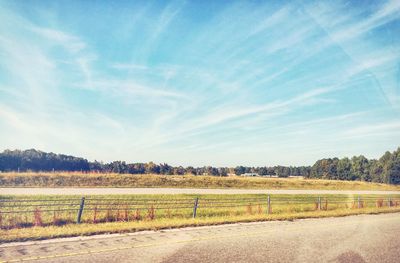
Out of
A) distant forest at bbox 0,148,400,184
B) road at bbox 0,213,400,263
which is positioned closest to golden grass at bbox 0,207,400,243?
road at bbox 0,213,400,263

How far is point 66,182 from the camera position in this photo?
1325 inches

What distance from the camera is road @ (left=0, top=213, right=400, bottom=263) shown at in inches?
320

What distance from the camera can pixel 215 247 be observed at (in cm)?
975

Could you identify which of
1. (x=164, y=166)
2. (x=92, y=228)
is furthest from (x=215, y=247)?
(x=164, y=166)

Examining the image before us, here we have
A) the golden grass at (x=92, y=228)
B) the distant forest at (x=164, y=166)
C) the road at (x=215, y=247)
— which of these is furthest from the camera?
the distant forest at (x=164, y=166)

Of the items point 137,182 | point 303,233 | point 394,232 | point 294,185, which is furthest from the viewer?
point 294,185

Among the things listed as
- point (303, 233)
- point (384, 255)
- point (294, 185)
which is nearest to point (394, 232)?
point (303, 233)

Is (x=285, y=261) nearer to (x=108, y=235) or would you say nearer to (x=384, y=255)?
(x=384, y=255)

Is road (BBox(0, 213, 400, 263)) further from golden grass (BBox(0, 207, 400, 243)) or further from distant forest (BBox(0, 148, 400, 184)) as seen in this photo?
distant forest (BBox(0, 148, 400, 184))

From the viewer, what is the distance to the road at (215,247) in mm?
8141

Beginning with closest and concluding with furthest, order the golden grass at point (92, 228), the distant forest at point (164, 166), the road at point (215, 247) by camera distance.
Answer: the road at point (215, 247) → the golden grass at point (92, 228) → the distant forest at point (164, 166)

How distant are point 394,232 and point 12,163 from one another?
4456 inches

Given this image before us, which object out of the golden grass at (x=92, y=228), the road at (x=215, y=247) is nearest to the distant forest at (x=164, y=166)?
the golden grass at (x=92, y=228)

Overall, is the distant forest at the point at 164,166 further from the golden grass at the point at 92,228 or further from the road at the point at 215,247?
the road at the point at 215,247
